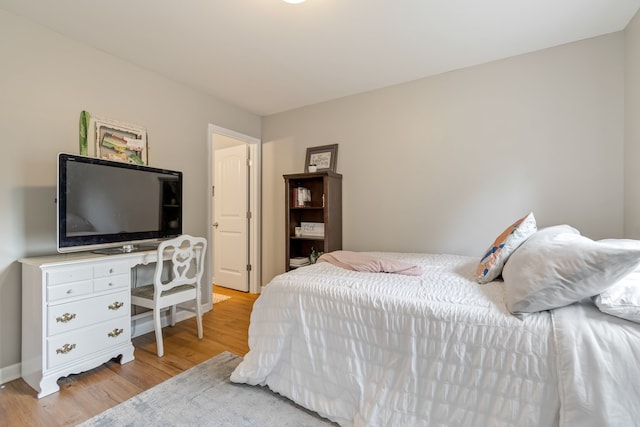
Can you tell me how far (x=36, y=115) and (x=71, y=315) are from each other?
4.75 feet

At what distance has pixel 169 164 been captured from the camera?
2.99 meters

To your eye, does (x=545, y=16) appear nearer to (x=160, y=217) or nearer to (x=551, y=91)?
(x=551, y=91)

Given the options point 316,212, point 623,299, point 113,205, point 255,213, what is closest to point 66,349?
point 113,205

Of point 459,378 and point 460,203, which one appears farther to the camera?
point 460,203

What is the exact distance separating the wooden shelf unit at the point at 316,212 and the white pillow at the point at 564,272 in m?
2.02

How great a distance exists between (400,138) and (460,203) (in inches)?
35.4

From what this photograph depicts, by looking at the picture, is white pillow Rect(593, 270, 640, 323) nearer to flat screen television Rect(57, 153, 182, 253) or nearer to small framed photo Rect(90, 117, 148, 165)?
flat screen television Rect(57, 153, 182, 253)

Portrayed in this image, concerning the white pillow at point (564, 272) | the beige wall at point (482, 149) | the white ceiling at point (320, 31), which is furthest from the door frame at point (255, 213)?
the white pillow at point (564, 272)

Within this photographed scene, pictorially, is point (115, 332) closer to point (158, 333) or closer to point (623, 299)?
point (158, 333)

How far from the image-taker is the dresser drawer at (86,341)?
187 cm

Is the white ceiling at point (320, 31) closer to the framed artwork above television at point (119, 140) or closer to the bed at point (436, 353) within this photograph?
the framed artwork above television at point (119, 140)

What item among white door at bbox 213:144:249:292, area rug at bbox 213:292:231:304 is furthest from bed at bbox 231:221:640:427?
white door at bbox 213:144:249:292

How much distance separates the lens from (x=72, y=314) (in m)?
1.95

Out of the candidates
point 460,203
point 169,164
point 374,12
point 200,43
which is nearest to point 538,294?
point 460,203
